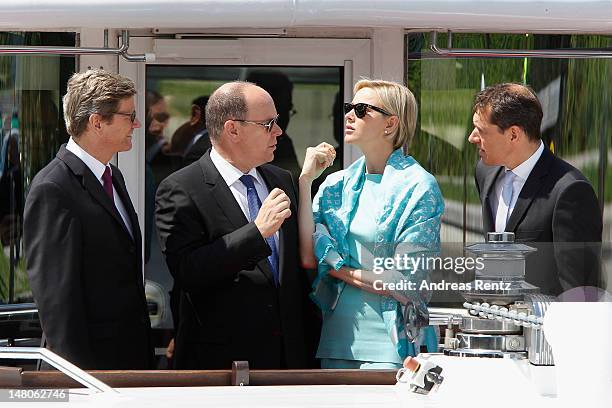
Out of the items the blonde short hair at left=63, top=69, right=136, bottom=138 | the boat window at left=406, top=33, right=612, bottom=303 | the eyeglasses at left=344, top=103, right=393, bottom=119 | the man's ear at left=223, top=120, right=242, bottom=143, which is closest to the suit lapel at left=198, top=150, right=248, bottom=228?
the man's ear at left=223, top=120, right=242, bottom=143

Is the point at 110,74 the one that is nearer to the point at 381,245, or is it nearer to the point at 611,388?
the point at 381,245

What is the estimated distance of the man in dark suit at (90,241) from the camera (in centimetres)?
346

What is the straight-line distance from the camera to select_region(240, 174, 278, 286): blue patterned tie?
368cm

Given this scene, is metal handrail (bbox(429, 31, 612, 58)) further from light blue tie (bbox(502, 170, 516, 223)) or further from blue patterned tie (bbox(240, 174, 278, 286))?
blue patterned tie (bbox(240, 174, 278, 286))

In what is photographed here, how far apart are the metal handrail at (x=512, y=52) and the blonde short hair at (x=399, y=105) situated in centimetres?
16

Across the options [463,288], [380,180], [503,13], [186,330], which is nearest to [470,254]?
[463,288]

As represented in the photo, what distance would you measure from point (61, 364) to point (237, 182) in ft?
2.81

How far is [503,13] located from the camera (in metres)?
3.26

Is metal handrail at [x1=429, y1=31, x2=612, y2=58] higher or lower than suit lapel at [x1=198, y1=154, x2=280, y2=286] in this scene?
higher

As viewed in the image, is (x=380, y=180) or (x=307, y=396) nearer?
(x=307, y=396)

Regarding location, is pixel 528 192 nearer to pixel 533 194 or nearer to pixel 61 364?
pixel 533 194

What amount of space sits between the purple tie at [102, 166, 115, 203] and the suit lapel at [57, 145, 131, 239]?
34mm

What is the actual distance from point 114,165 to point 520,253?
1308 mm

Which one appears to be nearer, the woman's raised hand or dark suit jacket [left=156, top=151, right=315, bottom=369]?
dark suit jacket [left=156, top=151, right=315, bottom=369]
